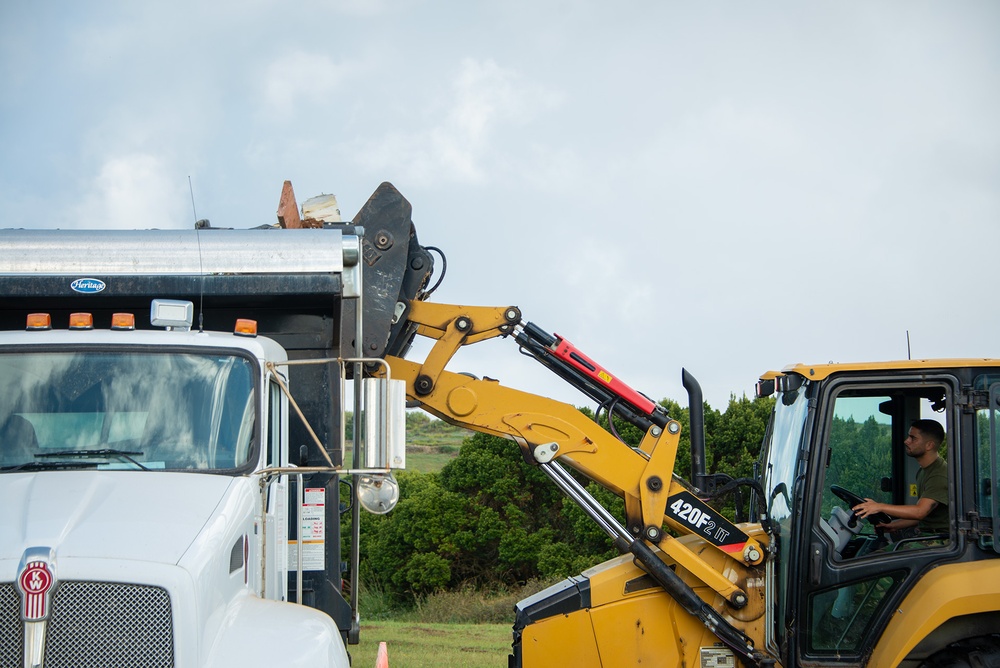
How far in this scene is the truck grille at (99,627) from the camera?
4164 mm

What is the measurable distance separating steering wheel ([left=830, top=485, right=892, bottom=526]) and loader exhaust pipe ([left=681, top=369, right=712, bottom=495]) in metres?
1.01

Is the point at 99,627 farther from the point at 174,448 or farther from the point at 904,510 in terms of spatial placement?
the point at 904,510

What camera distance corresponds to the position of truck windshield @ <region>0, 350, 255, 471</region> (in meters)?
5.15

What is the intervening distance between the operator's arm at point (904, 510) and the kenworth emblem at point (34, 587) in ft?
16.9

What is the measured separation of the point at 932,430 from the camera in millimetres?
7031

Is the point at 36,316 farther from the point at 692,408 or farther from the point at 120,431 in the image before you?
the point at 692,408

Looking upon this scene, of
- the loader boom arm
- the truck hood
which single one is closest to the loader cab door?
the loader boom arm

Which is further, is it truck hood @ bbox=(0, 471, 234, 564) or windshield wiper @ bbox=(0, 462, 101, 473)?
windshield wiper @ bbox=(0, 462, 101, 473)

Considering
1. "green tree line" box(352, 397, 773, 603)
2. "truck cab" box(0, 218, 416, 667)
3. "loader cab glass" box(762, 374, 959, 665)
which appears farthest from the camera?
"green tree line" box(352, 397, 773, 603)

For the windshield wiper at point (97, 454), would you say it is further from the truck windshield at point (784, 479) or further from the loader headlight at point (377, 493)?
the truck windshield at point (784, 479)

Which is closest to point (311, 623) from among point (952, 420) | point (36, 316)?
point (36, 316)

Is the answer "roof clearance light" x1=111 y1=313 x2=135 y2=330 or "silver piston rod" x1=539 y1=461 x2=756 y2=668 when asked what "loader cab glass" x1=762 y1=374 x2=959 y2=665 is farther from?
"roof clearance light" x1=111 y1=313 x2=135 y2=330

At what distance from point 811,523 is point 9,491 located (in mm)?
5027

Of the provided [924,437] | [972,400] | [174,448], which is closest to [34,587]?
[174,448]
